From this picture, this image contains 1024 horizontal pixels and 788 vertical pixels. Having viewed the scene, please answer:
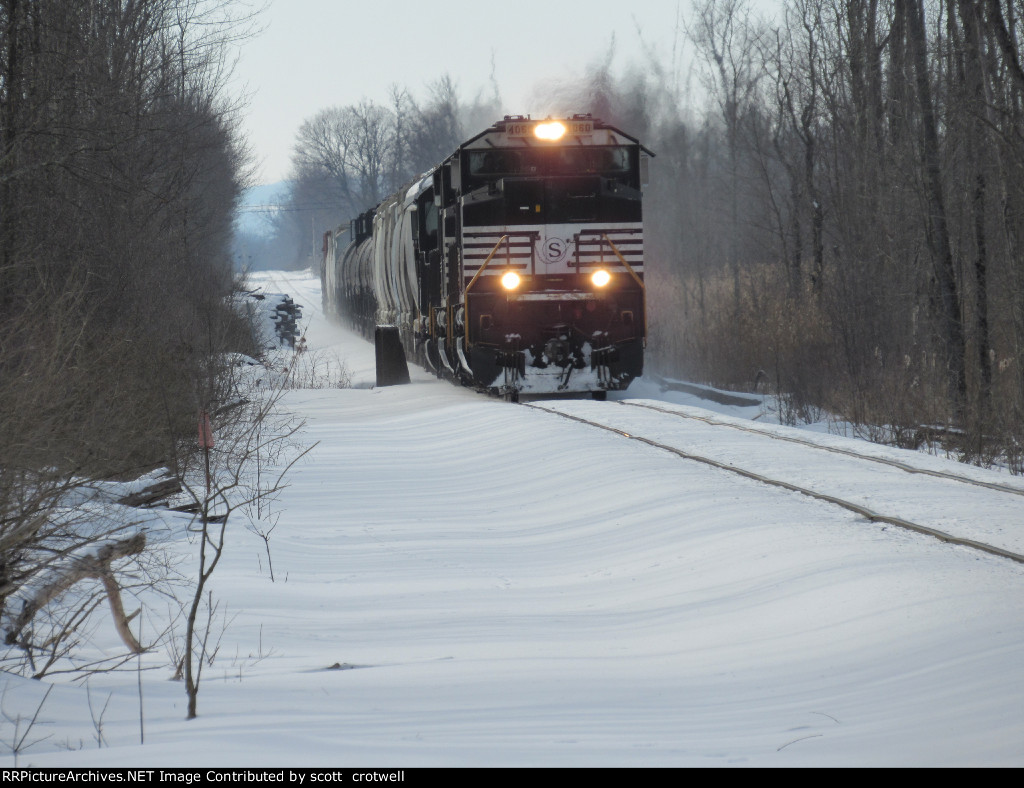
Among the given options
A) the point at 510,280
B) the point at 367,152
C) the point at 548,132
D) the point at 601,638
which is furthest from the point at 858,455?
the point at 367,152

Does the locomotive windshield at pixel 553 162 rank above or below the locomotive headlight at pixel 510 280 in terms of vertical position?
above

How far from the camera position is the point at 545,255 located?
15.0 metres

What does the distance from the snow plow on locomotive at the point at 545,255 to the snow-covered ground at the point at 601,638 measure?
19.7ft

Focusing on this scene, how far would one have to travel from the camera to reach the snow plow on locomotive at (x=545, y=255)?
14.8 meters

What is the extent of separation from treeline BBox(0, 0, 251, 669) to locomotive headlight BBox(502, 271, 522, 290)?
368 cm

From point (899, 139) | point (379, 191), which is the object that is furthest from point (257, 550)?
point (379, 191)

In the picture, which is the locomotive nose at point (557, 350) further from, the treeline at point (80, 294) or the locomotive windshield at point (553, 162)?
the treeline at point (80, 294)

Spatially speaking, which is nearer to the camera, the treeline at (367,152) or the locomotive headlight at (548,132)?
the locomotive headlight at (548,132)

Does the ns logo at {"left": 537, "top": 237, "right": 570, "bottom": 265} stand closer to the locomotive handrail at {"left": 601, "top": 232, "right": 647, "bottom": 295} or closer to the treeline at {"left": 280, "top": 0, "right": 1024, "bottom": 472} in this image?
the locomotive handrail at {"left": 601, "top": 232, "right": 647, "bottom": 295}

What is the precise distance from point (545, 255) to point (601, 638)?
1033 centimetres

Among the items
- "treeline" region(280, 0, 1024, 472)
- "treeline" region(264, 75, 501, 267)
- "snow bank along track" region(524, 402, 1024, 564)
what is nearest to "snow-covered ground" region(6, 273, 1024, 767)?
"snow bank along track" region(524, 402, 1024, 564)

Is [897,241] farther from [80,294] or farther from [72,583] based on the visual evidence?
[72,583]

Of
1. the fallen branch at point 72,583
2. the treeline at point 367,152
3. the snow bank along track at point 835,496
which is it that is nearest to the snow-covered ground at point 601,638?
the snow bank along track at point 835,496

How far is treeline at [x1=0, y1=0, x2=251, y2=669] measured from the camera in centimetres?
558
